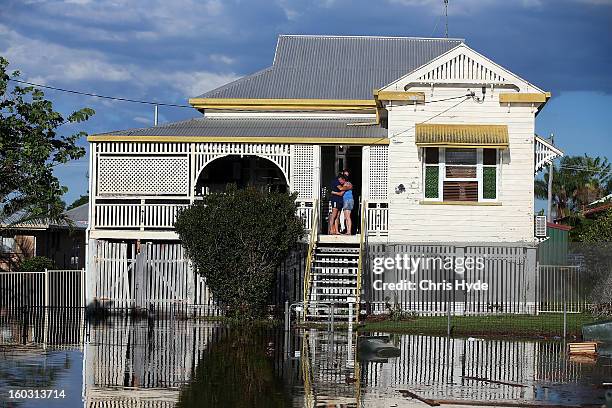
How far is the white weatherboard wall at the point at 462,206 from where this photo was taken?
29062 millimetres

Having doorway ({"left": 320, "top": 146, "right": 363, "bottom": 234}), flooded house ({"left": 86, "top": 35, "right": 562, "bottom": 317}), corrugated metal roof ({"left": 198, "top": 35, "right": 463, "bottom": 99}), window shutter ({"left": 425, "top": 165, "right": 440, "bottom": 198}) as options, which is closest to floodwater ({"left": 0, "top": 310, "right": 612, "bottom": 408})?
flooded house ({"left": 86, "top": 35, "right": 562, "bottom": 317})

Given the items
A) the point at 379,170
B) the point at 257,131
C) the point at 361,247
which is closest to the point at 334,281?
the point at 361,247

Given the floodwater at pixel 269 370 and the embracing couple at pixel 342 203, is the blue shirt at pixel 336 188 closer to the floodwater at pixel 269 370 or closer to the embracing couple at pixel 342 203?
the embracing couple at pixel 342 203

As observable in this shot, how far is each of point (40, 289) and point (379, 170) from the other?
10458 mm

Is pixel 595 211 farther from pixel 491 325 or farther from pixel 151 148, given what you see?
pixel 151 148

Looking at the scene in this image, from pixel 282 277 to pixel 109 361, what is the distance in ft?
32.8

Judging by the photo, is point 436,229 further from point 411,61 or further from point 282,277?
point 411,61

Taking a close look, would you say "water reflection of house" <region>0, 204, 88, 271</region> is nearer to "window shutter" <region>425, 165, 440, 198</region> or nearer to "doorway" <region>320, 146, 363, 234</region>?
"doorway" <region>320, 146, 363, 234</region>

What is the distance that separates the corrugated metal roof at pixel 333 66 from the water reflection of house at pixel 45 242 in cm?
1150

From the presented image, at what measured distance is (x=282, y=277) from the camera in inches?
1127

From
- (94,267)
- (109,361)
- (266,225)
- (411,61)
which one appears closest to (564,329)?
(266,225)

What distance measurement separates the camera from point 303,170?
29.2 metres

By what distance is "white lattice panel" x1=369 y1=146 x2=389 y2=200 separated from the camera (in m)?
29.3

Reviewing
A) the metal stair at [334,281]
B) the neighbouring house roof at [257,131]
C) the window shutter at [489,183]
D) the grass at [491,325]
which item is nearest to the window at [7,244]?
the neighbouring house roof at [257,131]
